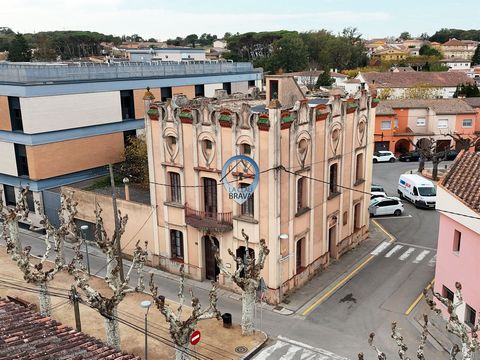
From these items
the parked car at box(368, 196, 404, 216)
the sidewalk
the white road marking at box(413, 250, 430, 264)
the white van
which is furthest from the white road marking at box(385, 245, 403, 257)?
the white van

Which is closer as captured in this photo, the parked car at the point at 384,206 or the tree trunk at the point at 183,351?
the tree trunk at the point at 183,351

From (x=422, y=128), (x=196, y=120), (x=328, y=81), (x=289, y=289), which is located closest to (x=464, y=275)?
(x=289, y=289)

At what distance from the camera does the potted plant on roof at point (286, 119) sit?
25.6 metres

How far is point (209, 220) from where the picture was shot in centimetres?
2852

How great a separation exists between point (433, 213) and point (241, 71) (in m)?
25.6

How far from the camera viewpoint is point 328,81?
3610 inches

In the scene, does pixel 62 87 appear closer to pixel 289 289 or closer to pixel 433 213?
pixel 289 289

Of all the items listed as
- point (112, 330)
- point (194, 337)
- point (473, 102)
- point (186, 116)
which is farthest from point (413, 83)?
point (112, 330)

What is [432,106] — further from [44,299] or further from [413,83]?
[44,299]

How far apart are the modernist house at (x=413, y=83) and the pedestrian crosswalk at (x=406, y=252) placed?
141 feet

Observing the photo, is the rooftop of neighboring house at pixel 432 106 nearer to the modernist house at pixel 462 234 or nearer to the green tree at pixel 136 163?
the green tree at pixel 136 163

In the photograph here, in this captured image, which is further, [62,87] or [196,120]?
[62,87]

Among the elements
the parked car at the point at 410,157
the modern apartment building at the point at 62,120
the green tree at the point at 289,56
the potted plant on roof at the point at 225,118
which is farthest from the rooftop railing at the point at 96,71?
the green tree at the point at 289,56

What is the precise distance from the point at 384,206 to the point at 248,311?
21.5m
